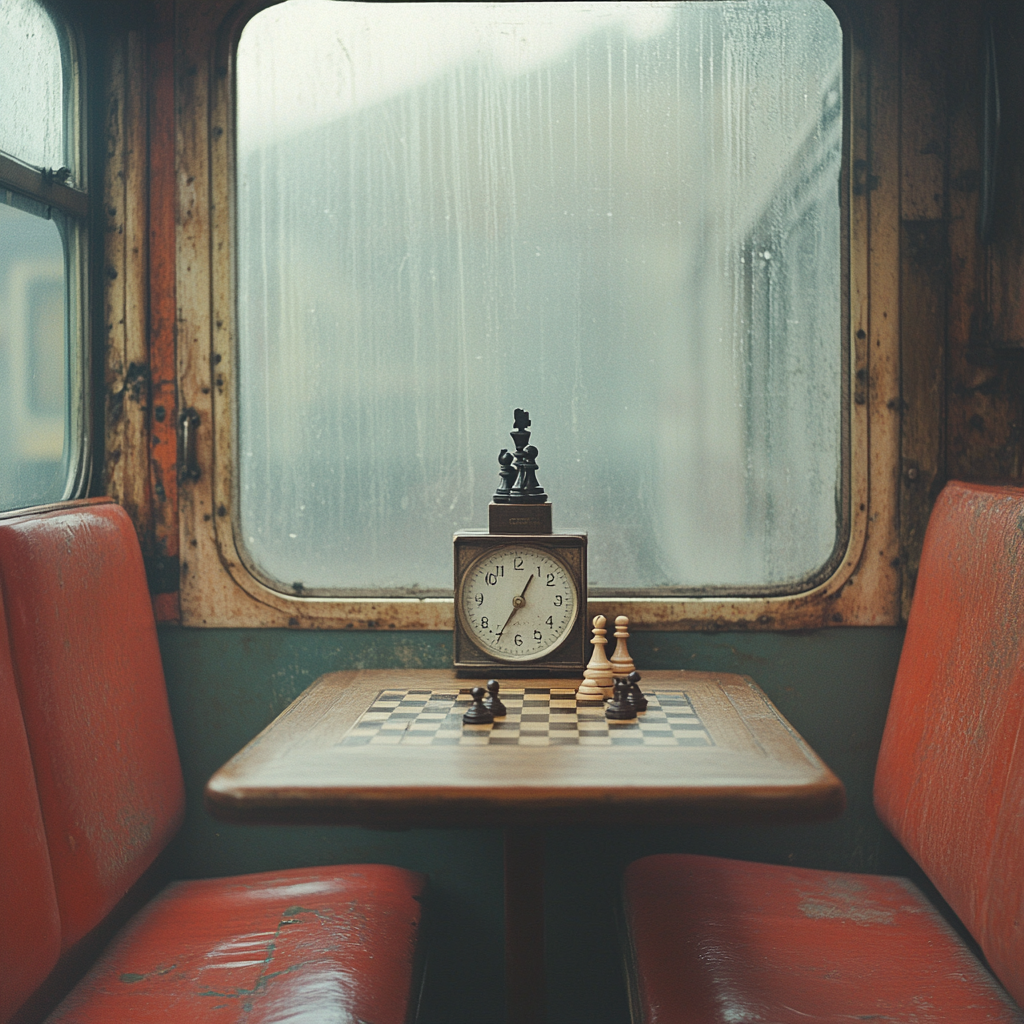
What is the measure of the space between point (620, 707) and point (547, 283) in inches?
42.0

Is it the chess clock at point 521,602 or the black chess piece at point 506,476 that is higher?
the black chess piece at point 506,476

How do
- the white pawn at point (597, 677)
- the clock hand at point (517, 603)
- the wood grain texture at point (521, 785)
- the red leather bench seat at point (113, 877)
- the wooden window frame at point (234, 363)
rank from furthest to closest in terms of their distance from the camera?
the wooden window frame at point (234, 363) → the clock hand at point (517, 603) → the white pawn at point (597, 677) → the red leather bench seat at point (113, 877) → the wood grain texture at point (521, 785)

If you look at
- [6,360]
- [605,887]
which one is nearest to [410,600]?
[605,887]

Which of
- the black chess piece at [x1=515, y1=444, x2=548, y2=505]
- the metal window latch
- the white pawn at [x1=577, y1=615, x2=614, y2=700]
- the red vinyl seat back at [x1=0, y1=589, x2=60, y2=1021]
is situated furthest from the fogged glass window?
the red vinyl seat back at [x1=0, y1=589, x2=60, y2=1021]

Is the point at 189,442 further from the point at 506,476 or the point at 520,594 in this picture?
the point at 520,594

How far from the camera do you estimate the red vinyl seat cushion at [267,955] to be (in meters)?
1.53

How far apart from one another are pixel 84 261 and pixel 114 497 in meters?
0.55

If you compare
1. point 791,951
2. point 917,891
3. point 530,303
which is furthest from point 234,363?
point 917,891

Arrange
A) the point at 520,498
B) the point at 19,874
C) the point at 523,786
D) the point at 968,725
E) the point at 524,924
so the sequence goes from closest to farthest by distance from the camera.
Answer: the point at 523,786 < the point at 19,874 < the point at 524,924 < the point at 968,725 < the point at 520,498

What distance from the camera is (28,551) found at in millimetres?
1620

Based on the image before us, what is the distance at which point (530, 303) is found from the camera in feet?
7.35

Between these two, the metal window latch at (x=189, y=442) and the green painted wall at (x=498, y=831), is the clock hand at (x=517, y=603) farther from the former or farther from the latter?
the metal window latch at (x=189, y=442)

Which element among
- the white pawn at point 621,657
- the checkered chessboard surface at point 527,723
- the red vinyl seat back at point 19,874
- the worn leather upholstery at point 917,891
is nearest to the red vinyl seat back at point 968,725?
the worn leather upholstery at point 917,891

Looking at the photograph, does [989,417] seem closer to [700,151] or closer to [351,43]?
[700,151]
